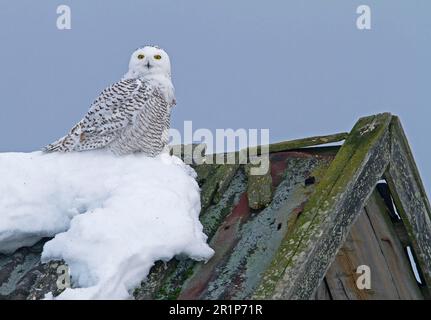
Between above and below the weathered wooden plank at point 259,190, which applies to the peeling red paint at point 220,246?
below

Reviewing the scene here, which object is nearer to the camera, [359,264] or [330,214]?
[330,214]

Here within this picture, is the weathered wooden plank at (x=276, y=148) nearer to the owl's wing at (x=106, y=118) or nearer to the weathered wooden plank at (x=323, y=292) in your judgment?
the owl's wing at (x=106, y=118)

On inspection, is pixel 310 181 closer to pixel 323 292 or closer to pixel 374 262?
pixel 374 262

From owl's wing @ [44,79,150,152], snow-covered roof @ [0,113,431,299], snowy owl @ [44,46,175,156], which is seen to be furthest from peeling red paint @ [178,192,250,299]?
owl's wing @ [44,79,150,152]

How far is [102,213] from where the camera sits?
16.0ft

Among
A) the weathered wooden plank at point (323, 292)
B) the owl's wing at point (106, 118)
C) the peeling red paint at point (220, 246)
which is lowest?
the weathered wooden plank at point (323, 292)

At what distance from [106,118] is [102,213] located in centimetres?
144

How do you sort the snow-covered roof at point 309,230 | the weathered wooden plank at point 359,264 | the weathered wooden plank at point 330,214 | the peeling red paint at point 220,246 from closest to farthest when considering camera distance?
the weathered wooden plank at point 330,214, the snow-covered roof at point 309,230, the peeling red paint at point 220,246, the weathered wooden plank at point 359,264

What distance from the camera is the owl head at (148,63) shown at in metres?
7.00

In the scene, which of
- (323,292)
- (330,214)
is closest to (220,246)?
(323,292)

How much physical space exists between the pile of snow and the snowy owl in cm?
10

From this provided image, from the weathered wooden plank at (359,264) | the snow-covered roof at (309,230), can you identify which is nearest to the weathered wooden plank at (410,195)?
the snow-covered roof at (309,230)

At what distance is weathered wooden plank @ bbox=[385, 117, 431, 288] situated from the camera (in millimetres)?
5332
